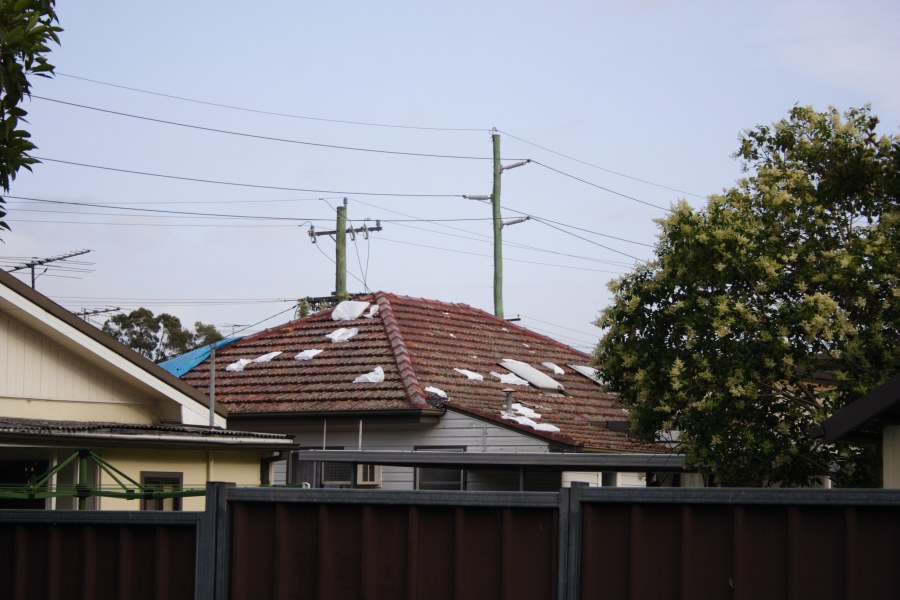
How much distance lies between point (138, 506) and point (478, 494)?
10.3 meters

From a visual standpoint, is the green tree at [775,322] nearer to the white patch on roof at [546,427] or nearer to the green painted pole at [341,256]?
the white patch on roof at [546,427]

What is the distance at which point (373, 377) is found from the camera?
23.7 m

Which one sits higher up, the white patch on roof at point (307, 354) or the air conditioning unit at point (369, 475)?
the white patch on roof at point (307, 354)

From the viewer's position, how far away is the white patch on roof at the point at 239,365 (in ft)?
86.7

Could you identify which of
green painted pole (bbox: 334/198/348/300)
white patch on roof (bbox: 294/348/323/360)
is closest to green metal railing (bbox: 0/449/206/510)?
white patch on roof (bbox: 294/348/323/360)

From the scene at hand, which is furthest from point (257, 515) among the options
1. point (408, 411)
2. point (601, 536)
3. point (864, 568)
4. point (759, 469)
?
point (408, 411)

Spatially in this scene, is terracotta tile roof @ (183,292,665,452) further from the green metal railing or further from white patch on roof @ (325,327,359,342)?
the green metal railing

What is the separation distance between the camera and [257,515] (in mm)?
7438

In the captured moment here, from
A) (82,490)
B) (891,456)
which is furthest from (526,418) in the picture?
(891,456)

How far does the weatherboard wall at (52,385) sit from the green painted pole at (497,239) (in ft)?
57.2

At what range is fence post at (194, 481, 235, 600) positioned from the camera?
738 centimetres

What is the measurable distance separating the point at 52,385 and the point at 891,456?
39.2 feet

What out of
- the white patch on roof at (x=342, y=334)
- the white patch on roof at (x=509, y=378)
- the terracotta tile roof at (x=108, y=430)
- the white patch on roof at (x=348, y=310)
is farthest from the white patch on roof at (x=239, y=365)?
the terracotta tile roof at (x=108, y=430)

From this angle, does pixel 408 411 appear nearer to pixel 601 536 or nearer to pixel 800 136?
pixel 800 136
